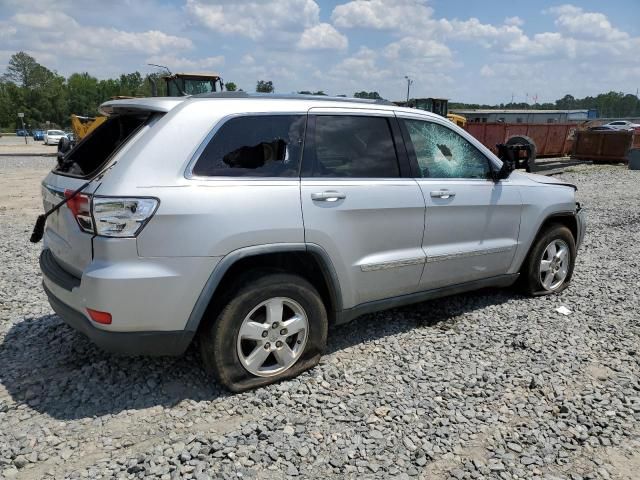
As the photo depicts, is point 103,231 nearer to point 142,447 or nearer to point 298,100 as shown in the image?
point 142,447

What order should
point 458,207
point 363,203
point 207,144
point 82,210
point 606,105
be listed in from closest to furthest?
1. point 82,210
2. point 207,144
3. point 363,203
4. point 458,207
5. point 606,105

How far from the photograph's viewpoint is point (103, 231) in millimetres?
2727

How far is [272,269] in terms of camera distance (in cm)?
323

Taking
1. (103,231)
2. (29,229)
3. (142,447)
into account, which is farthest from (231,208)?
(29,229)

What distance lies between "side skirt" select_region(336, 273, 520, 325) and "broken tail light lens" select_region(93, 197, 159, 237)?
152 centimetres

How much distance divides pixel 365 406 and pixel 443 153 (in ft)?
7.01

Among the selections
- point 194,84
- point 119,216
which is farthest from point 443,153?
point 194,84

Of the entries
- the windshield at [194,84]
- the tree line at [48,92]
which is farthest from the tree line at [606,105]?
the windshield at [194,84]

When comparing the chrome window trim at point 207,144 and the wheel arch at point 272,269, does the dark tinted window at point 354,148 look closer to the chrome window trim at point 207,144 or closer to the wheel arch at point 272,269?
the chrome window trim at point 207,144

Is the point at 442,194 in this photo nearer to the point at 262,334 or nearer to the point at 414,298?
the point at 414,298

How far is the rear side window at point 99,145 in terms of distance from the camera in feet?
10.1

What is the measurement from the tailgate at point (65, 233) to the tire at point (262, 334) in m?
0.84

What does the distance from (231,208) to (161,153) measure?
19.8 inches

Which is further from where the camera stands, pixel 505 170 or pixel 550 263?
pixel 550 263
